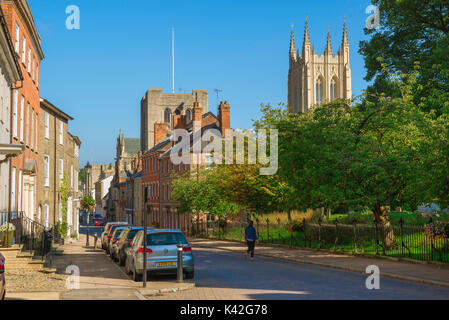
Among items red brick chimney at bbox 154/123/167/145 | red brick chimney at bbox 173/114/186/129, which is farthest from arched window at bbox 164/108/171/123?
red brick chimney at bbox 173/114/186/129

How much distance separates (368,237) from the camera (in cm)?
2528

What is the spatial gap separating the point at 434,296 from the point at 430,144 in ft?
19.6

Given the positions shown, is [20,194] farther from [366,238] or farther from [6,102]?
[366,238]

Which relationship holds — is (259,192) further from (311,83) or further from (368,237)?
(311,83)

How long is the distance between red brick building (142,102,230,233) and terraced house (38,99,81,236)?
13.2m

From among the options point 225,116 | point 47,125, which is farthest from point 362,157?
point 225,116

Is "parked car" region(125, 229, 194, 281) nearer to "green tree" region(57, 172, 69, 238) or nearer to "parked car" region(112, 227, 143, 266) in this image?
"parked car" region(112, 227, 143, 266)

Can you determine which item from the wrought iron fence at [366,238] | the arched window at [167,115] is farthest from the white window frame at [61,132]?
the arched window at [167,115]

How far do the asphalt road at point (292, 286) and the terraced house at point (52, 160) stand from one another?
17464mm

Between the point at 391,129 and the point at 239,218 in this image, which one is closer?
the point at 391,129

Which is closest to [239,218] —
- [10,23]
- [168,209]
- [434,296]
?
[168,209]

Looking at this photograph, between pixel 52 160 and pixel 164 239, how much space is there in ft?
75.0

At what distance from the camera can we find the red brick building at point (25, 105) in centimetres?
2195

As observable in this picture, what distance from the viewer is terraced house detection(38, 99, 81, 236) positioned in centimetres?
3362
